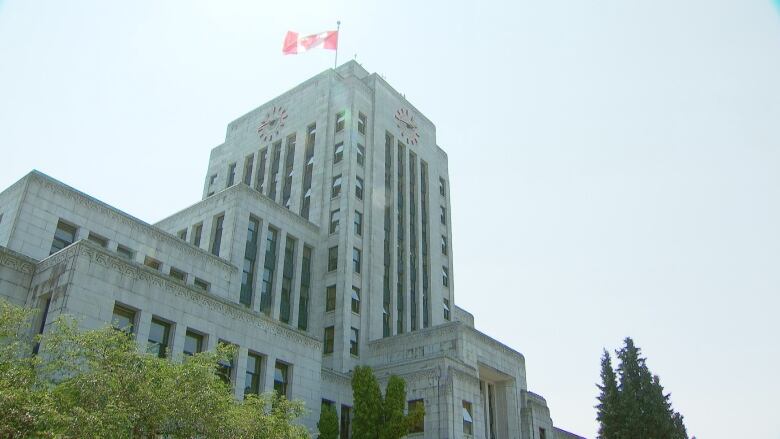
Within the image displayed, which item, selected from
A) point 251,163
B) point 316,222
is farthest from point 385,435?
point 251,163

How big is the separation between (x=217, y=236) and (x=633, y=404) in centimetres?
3345

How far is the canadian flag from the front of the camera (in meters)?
59.2

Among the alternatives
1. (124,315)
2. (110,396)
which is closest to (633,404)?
(124,315)

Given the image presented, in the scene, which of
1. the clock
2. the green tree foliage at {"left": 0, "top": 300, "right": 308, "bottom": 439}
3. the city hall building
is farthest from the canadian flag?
the green tree foliage at {"left": 0, "top": 300, "right": 308, "bottom": 439}

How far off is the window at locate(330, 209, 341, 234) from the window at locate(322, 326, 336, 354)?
28.0 ft

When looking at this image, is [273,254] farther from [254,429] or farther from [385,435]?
[254,429]

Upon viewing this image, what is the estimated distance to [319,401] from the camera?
3859 centimetres

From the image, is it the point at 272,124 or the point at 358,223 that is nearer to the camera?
the point at 358,223

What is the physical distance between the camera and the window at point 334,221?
2202 inches

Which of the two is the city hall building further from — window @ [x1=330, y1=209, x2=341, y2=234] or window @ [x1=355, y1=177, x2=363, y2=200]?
window @ [x1=355, y1=177, x2=363, y2=200]

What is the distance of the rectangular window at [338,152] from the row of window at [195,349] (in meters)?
25.6

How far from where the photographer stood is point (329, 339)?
51.2 meters

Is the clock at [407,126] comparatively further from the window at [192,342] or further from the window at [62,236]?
the window at [192,342]

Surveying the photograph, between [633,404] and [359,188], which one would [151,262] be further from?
[633,404]
